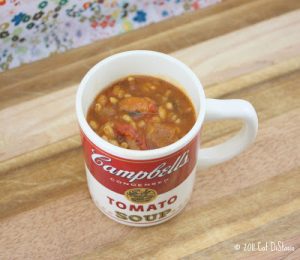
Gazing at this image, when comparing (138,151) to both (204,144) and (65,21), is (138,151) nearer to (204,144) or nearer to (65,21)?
(204,144)

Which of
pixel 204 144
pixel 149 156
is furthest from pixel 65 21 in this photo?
pixel 149 156

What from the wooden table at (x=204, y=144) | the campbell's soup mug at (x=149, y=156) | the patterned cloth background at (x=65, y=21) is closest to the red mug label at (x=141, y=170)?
the campbell's soup mug at (x=149, y=156)

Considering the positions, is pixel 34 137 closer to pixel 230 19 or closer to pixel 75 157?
pixel 75 157

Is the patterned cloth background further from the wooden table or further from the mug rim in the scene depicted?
the mug rim

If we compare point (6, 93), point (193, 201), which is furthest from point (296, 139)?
point (6, 93)

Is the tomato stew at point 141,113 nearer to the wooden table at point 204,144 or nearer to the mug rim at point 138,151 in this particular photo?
the mug rim at point 138,151

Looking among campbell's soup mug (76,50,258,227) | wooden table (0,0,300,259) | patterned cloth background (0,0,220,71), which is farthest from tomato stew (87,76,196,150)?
patterned cloth background (0,0,220,71)
